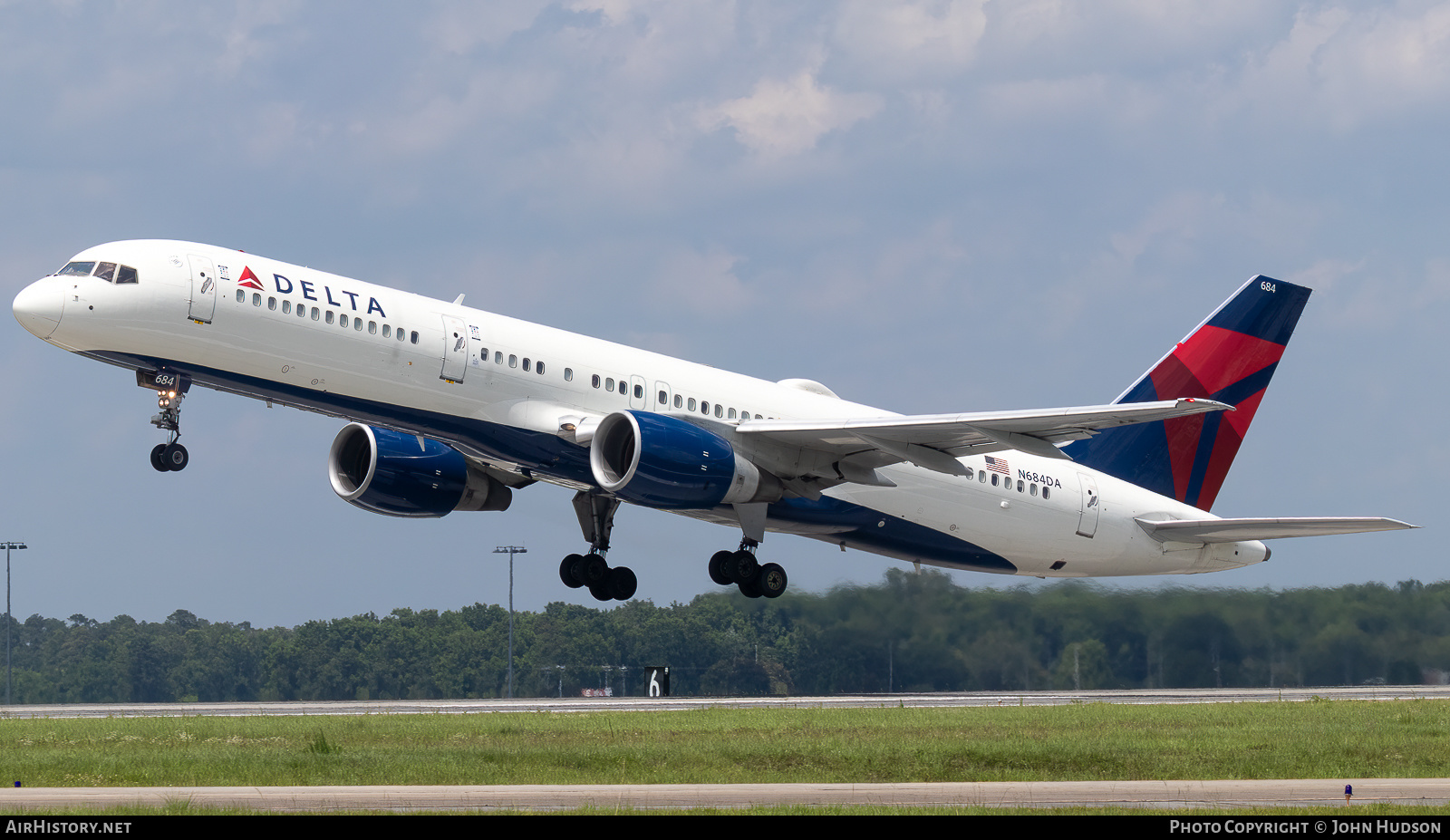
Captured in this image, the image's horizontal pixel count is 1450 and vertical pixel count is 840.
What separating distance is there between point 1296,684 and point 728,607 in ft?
53.8

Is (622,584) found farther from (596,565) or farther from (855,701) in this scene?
(855,701)

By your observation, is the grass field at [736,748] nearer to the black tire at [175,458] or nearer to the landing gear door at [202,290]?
the black tire at [175,458]

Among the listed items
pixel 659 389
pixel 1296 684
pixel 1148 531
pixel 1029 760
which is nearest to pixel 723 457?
pixel 659 389

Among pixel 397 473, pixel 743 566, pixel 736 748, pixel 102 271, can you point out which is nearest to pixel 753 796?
pixel 736 748

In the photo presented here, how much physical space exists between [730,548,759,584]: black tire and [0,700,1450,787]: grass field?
305 centimetres

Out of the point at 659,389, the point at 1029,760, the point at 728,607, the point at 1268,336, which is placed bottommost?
the point at 1029,760

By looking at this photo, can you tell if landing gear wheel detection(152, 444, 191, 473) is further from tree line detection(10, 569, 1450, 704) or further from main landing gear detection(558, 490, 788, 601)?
tree line detection(10, 569, 1450, 704)

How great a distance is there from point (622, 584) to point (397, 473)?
19.6 ft

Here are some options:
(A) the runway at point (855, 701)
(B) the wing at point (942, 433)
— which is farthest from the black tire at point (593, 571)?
(B) the wing at point (942, 433)

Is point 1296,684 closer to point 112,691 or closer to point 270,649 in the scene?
point 270,649

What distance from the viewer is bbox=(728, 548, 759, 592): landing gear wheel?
120 feet

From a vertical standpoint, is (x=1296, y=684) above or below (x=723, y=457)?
below

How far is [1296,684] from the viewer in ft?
150

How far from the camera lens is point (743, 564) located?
3666 cm
